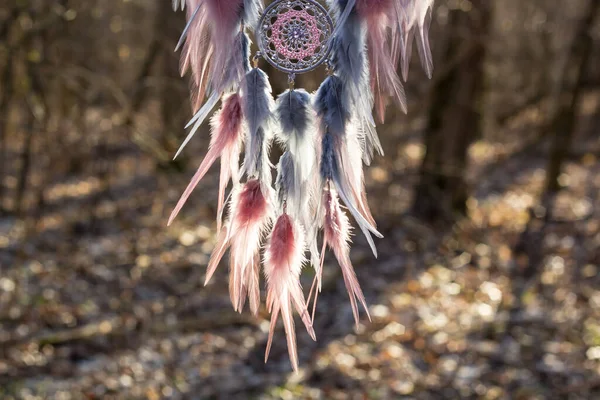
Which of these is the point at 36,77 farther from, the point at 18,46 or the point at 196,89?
the point at 196,89

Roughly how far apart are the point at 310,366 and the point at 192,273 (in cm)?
223

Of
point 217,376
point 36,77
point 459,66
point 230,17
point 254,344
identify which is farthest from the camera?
point 459,66

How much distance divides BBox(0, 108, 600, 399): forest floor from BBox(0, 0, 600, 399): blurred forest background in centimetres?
2

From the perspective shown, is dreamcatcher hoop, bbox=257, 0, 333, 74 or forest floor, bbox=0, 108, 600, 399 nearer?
dreamcatcher hoop, bbox=257, 0, 333, 74

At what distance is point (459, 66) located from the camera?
28.9ft

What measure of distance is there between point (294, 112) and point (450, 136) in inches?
266

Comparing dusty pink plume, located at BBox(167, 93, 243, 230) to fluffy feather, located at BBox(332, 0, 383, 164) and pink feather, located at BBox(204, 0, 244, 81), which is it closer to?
pink feather, located at BBox(204, 0, 244, 81)

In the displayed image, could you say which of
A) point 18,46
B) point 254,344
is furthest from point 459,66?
point 18,46

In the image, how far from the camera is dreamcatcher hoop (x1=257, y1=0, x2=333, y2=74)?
2.42 m

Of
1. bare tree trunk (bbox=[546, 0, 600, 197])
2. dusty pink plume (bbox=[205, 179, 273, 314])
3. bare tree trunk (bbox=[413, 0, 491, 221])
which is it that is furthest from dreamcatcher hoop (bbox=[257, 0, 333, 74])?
bare tree trunk (bbox=[413, 0, 491, 221])

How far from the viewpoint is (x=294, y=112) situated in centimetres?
245

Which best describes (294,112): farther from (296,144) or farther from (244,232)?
(244,232)

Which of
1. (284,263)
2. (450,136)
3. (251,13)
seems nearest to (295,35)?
(251,13)

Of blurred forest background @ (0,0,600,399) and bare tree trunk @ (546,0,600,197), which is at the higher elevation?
bare tree trunk @ (546,0,600,197)
